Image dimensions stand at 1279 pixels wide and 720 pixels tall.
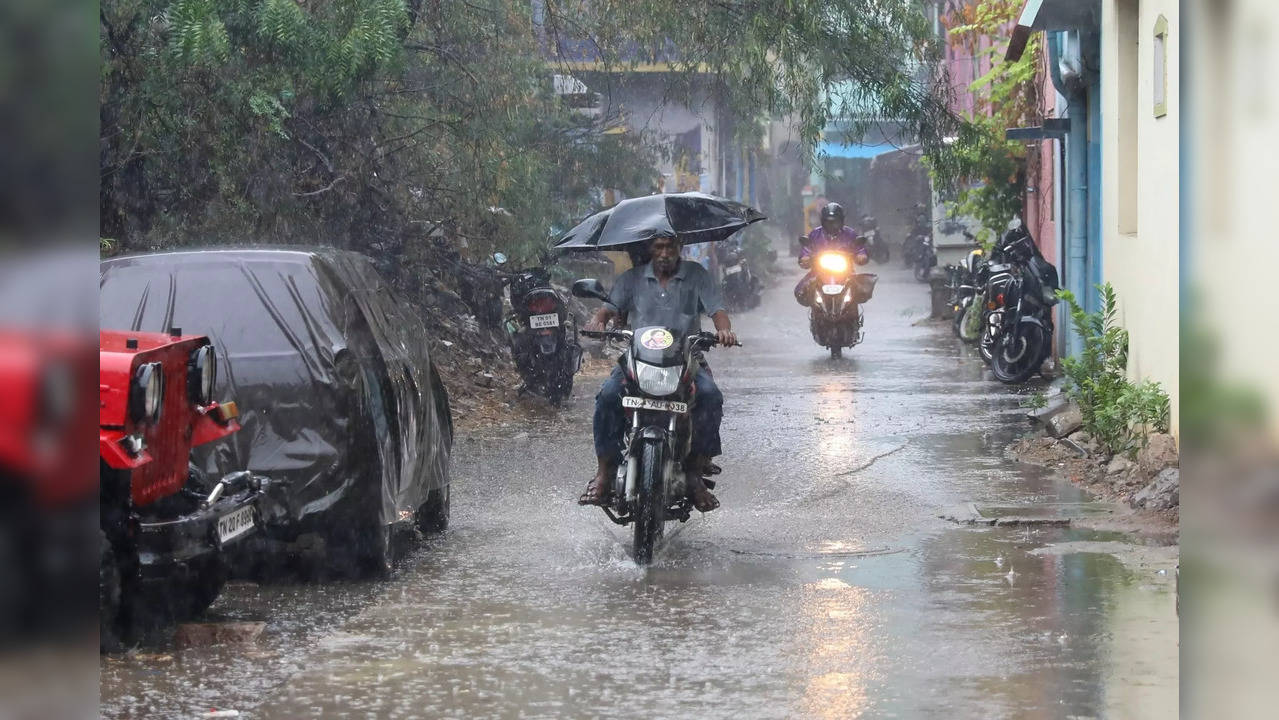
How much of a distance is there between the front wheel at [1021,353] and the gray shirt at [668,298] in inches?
313

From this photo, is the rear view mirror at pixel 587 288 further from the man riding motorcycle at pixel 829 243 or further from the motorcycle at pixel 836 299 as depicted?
the man riding motorcycle at pixel 829 243

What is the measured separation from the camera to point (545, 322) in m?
14.7

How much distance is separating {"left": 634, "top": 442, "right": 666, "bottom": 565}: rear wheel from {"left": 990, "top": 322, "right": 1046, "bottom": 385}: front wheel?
353 inches

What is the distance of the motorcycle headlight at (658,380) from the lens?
771 cm

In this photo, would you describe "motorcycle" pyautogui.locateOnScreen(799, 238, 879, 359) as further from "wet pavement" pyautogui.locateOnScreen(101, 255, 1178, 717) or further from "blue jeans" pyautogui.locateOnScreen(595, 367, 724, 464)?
"blue jeans" pyautogui.locateOnScreen(595, 367, 724, 464)

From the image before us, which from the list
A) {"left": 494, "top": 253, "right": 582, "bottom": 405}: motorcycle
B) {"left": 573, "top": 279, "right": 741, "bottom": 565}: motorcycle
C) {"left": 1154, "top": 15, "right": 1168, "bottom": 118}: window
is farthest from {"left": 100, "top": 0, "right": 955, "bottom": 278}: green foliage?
{"left": 573, "top": 279, "right": 741, "bottom": 565}: motorcycle

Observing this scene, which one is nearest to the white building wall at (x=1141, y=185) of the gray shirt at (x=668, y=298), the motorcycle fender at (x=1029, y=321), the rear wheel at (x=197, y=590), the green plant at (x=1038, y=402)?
the green plant at (x=1038, y=402)

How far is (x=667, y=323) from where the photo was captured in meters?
8.44

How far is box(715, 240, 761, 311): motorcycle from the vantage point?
3016cm

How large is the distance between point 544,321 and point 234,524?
8593 mm

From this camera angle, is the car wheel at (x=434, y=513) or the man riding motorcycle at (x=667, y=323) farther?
the car wheel at (x=434, y=513)
